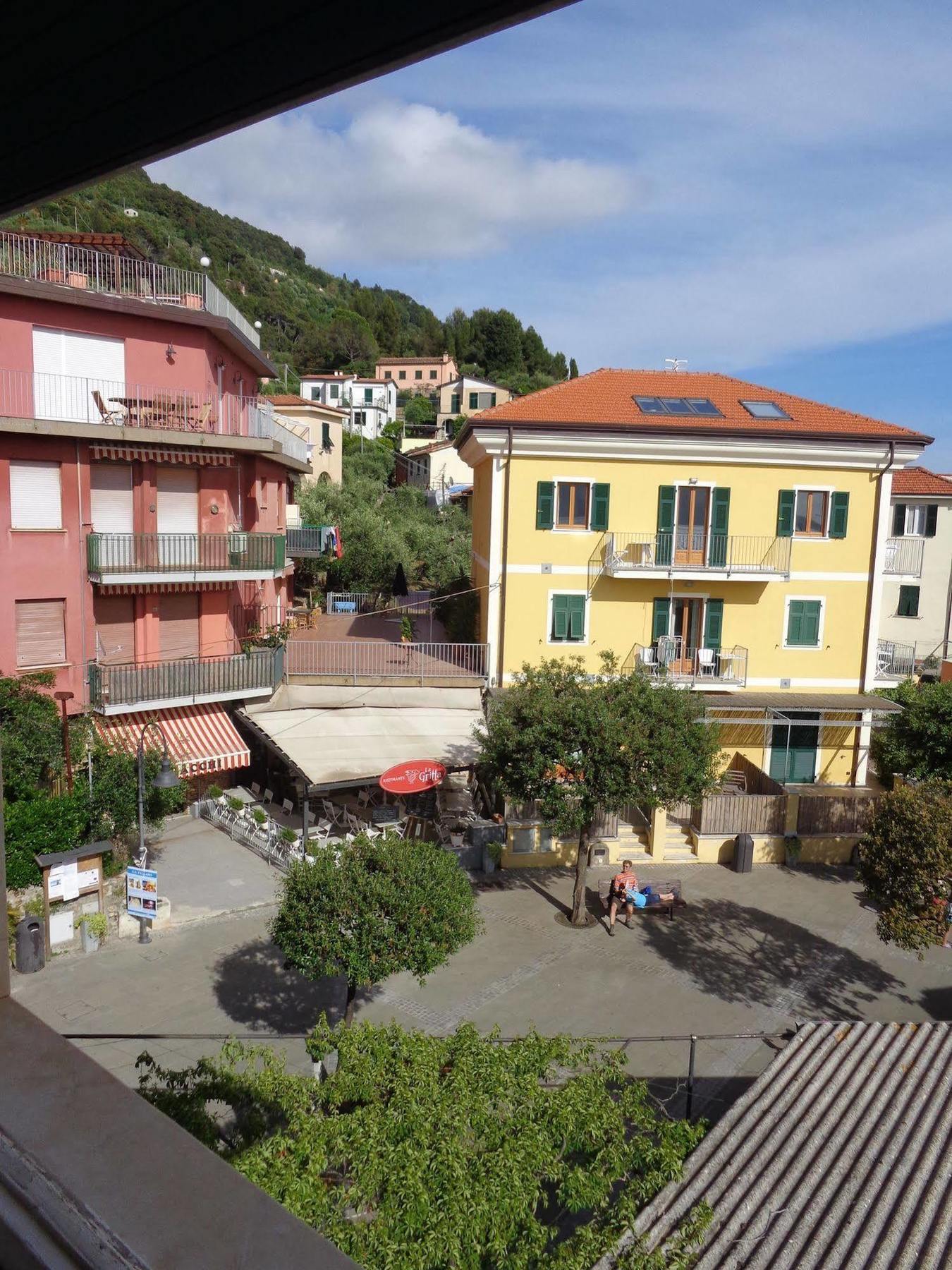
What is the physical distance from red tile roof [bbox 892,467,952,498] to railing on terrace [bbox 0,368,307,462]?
23.3m

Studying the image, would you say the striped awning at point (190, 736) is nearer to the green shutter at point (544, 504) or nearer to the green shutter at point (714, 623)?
the green shutter at point (544, 504)

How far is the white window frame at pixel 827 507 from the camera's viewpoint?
21609mm

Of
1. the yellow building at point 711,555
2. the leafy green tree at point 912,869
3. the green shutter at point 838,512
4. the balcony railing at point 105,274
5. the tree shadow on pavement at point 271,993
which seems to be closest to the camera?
the leafy green tree at point 912,869

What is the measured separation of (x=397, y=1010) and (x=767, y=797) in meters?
10.1

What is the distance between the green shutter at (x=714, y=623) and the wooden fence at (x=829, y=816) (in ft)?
13.7

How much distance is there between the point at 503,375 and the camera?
100 metres

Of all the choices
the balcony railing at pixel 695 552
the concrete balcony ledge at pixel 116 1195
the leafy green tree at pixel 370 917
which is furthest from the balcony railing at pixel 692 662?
the concrete balcony ledge at pixel 116 1195

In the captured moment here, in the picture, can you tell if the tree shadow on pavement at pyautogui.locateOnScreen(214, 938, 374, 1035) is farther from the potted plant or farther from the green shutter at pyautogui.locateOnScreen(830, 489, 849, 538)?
the green shutter at pyautogui.locateOnScreen(830, 489, 849, 538)

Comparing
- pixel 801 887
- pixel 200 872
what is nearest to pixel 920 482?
pixel 801 887

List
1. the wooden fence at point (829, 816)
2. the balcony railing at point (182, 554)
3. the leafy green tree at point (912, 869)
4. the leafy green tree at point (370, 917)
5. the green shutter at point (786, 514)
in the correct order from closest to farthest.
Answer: the leafy green tree at point (370, 917), the leafy green tree at point (912, 869), the balcony railing at point (182, 554), the wooden fence at point (829, 816), the green shutter at point (786, 514)

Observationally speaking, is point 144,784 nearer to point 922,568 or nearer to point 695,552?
point 695,552

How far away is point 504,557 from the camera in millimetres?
21188

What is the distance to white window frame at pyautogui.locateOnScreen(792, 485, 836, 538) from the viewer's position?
21.6m

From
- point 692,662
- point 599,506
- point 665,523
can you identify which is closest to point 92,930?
point 599,506
